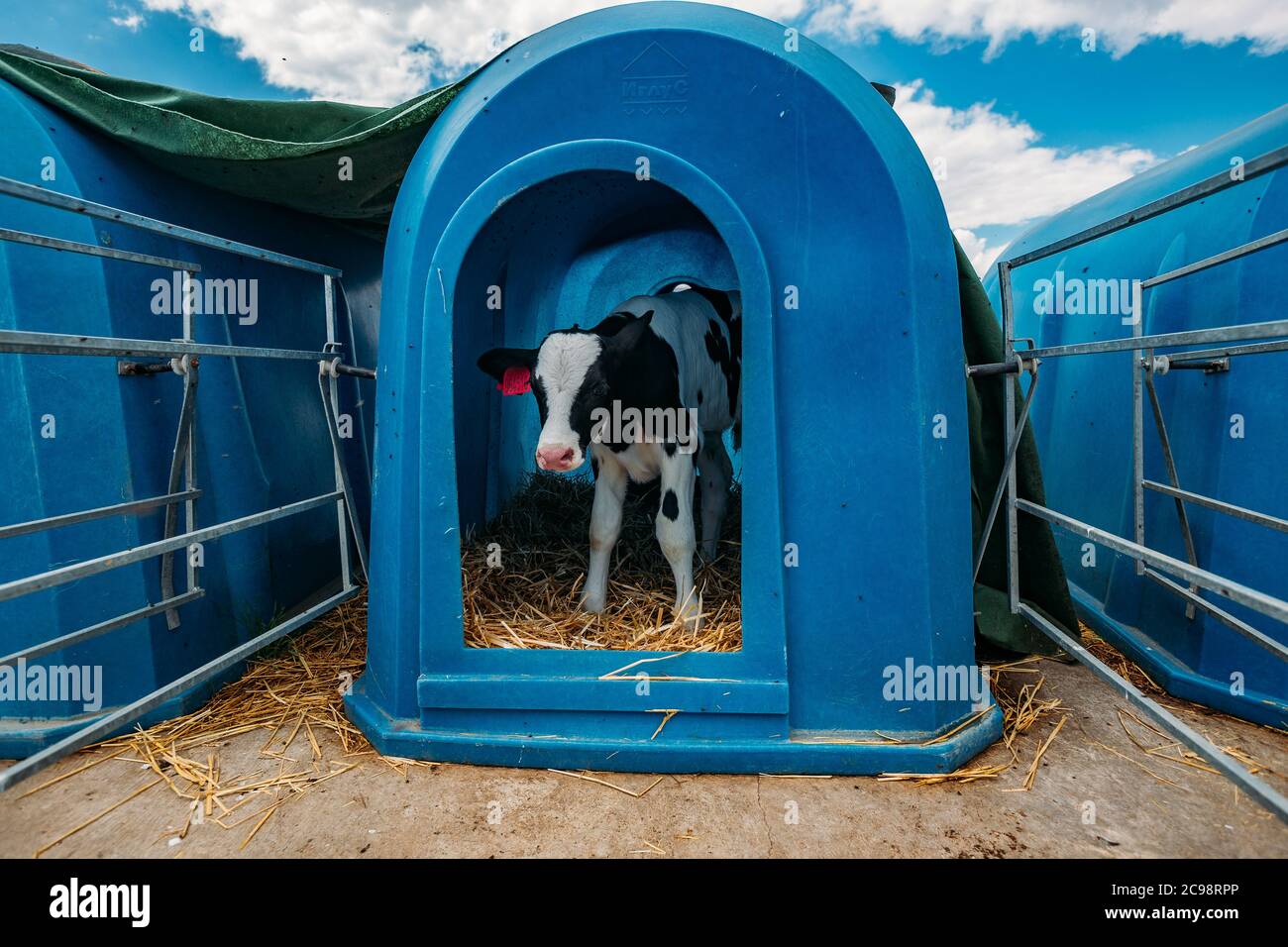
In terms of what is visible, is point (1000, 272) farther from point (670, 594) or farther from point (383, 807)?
point (383, 807)

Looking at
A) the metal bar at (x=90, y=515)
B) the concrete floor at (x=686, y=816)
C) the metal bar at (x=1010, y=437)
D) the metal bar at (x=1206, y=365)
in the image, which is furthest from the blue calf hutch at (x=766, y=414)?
the metal bar at (x=1206, y=365)

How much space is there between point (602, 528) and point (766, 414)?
1.24m

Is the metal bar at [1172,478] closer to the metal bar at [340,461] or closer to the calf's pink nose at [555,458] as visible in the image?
the calf's pink nose at [555,458]

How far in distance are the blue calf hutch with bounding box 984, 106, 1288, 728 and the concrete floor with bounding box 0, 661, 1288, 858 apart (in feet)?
2.05

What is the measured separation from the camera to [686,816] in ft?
8.18

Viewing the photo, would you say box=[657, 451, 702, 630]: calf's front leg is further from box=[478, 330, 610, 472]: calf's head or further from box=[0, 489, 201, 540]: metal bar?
box=[0, 489, 201, 540]: metal bar

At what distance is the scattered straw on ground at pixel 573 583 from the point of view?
10.3ft

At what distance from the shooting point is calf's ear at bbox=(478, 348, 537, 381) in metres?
3.39

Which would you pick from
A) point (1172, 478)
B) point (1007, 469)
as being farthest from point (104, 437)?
point (1172, 478)

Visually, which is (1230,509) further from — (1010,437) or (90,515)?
(90,515)

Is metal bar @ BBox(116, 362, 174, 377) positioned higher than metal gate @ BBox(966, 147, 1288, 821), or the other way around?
metal bar @ BBox(116, 362, 174, 377)

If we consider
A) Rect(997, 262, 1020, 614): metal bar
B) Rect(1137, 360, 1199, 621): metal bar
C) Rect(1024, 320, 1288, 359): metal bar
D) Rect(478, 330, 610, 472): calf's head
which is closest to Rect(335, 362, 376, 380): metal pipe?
Rect(478, 330, 610, 472): calf's head

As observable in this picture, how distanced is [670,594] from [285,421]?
261 cm

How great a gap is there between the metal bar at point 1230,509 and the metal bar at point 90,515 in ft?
14.5
